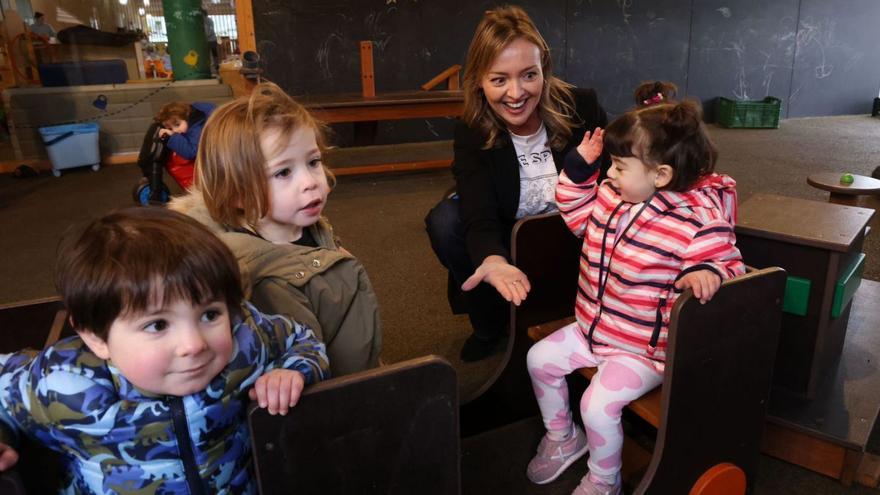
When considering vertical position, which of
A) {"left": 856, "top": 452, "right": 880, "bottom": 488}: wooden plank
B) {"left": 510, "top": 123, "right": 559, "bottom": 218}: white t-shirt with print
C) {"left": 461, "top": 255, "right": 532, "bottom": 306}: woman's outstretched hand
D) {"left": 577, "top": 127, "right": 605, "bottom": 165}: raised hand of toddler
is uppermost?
{"left": 577, "top": 127, "right": 605, "bottom": 165}: raised hand of toddler

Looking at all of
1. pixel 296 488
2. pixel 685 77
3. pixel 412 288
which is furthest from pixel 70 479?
pixel 685 77

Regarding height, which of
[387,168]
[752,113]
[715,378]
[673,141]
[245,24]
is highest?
[245,24]

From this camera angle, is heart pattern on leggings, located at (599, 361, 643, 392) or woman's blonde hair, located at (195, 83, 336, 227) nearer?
woman's blonde hair, located at (195, 83, 336, 227)

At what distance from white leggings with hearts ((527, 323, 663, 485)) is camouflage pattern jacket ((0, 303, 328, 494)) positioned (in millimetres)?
634

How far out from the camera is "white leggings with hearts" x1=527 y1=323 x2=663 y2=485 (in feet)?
4.49

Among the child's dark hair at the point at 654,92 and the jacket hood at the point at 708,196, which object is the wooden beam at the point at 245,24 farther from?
the jacket hood at the point at 708,196

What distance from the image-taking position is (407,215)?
158 inches

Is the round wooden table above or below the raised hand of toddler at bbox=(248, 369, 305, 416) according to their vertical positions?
below

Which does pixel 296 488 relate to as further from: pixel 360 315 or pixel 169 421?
pixel 360 315

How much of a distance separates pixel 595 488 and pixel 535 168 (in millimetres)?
922

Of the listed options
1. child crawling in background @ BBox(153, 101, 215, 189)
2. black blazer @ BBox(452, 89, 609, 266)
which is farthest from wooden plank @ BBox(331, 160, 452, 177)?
black blazer @ BBox(452, 89, 609, 266)

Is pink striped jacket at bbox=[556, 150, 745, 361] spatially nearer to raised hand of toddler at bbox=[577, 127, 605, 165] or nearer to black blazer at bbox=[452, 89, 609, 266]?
raised hand of toddler at bbox=[577, 127, 605, 165]

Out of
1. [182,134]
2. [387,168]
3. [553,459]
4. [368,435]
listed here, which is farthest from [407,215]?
[368,435]

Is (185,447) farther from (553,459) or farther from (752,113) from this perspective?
(752,113)
